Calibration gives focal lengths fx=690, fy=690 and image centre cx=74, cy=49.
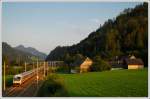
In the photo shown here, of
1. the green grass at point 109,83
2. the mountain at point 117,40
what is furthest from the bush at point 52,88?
the mountain at point 117,40

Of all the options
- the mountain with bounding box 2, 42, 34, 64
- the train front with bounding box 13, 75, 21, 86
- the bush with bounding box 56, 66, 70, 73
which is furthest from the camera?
the bush with bounding box 56, 66, 70, 73

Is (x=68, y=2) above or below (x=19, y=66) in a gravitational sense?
above

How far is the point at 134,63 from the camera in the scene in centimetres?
1520

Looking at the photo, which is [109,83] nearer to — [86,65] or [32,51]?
[86,65]

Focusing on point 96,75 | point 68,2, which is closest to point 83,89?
point 96,75

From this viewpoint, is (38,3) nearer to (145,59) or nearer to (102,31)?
(102,31)

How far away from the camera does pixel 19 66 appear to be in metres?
15.1

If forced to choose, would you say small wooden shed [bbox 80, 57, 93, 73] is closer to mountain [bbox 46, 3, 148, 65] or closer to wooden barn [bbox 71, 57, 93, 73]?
Result: wooden barn [bbox 71, 57, 93, 73]

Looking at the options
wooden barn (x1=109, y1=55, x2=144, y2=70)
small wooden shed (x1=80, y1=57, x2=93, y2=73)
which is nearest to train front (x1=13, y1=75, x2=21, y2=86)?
small wooden shed (x1=80, y1=57, x2=93, y2=73)

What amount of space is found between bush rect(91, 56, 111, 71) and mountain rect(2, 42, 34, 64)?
4.65 feet

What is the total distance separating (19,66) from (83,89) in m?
1.53

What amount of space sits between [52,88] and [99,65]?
121 cm

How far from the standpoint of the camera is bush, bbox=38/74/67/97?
14578 millimetres

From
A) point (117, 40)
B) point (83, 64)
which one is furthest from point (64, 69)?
point (117, 40)
